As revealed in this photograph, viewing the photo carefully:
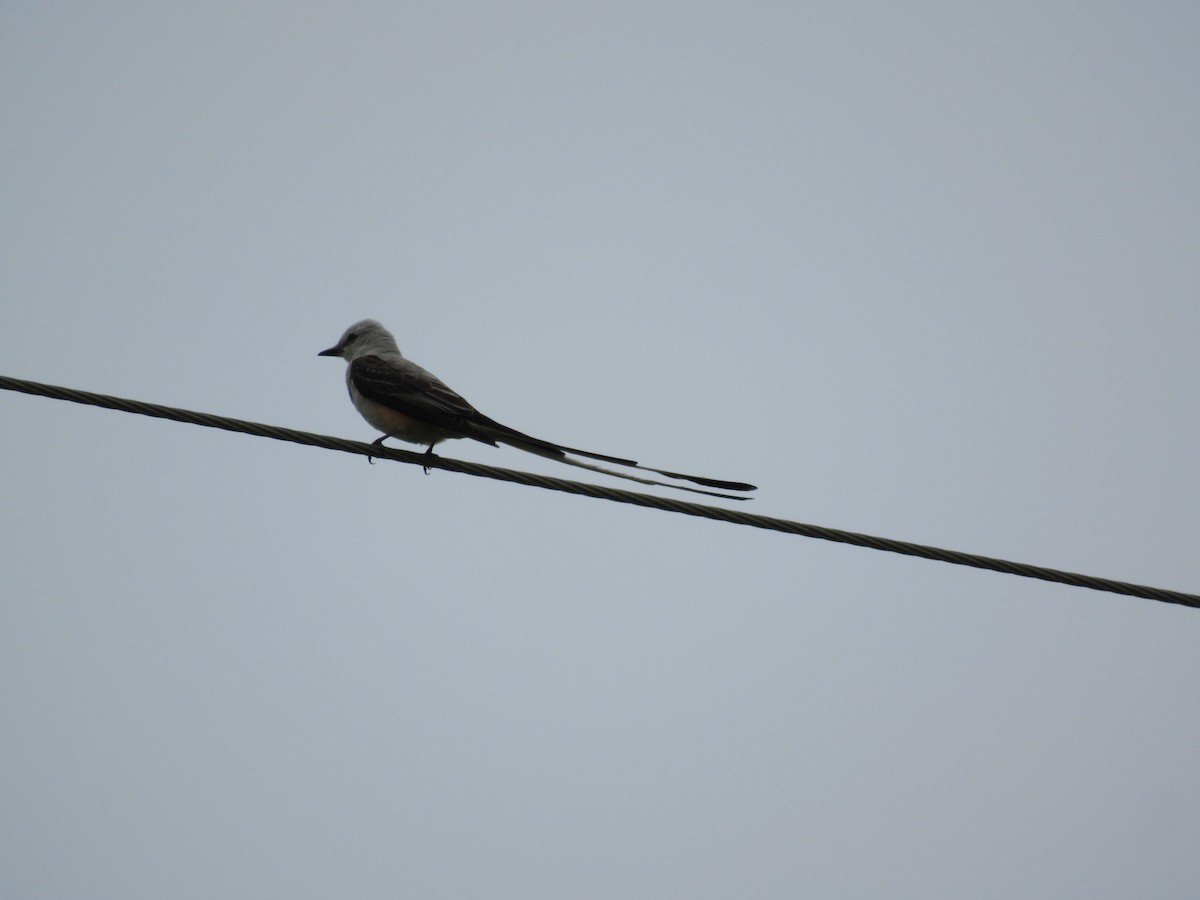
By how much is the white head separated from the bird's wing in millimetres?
581

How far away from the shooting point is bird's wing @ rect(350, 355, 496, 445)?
523 cm

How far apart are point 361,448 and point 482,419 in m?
1.21

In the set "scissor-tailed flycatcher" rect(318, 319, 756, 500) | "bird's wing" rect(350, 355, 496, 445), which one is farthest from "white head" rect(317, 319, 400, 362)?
"bird's wing" rect(350, 355, 496, 445)

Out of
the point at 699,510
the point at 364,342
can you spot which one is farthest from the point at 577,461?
the point at 364,342

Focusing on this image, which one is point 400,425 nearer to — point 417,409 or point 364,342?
point 417,409

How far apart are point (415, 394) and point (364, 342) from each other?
1.75 meters

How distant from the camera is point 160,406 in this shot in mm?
3480

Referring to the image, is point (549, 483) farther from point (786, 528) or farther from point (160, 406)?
point (160, 406)

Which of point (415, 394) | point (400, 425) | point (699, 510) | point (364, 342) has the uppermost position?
point (364, 342)

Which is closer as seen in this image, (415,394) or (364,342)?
(415,394)

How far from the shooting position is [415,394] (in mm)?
5566

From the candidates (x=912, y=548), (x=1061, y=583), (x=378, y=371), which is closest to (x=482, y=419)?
(x=378, y=371)

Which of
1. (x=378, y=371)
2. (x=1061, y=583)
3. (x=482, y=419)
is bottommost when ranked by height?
(x=1061, y=583)

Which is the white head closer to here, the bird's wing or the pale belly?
the bird's wing
